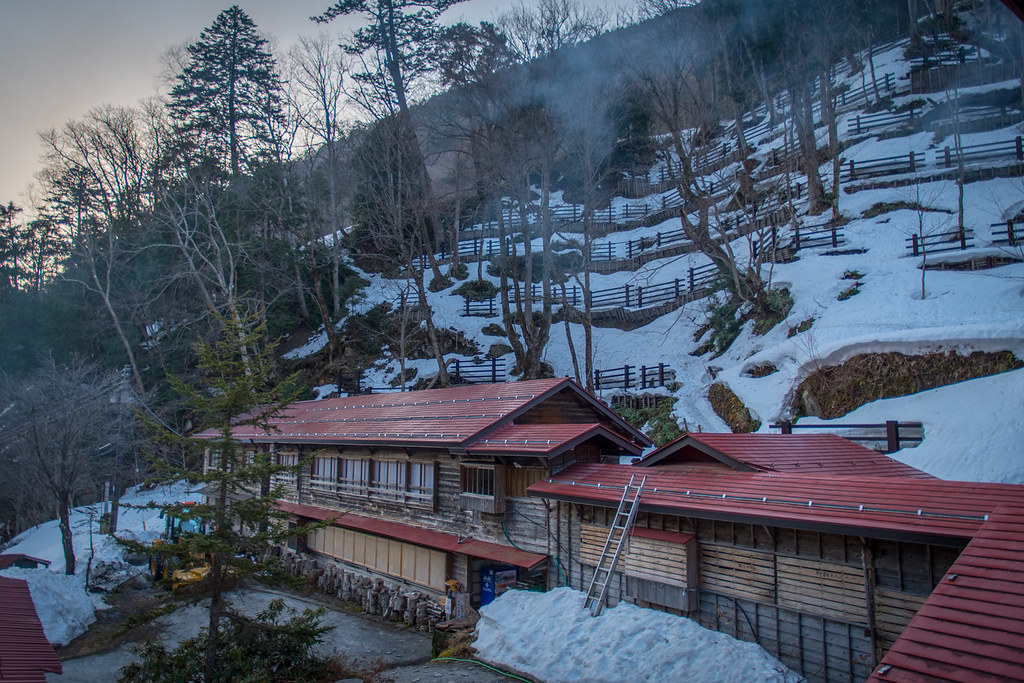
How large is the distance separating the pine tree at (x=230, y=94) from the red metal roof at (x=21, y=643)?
3187cm

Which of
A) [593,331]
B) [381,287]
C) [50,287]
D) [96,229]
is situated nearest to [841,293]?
[593,331]

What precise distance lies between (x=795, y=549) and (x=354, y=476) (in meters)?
14.6

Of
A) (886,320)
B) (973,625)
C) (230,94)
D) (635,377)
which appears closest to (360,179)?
(230,94)

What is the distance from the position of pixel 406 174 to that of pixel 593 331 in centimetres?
1460

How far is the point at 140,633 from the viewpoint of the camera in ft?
57.6

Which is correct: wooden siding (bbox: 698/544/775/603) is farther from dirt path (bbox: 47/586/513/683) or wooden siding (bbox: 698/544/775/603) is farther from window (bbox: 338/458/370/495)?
window (bbox: 338/458/370/495)

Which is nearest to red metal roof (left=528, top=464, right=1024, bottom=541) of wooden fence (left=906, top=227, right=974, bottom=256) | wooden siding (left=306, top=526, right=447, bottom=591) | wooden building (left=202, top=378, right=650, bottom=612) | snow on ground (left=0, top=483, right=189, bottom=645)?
wooden building (left=202, top=378, right=650, bottom=612)

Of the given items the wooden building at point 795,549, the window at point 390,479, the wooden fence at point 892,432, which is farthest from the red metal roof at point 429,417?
the wooden fence at point 892,432

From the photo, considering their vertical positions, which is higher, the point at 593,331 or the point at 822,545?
the point at 593,331

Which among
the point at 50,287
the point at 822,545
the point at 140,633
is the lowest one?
the point at 140,633

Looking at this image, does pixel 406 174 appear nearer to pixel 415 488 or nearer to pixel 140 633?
pixel 415 488

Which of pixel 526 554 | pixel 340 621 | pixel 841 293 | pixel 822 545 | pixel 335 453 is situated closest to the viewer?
pixel 822 545

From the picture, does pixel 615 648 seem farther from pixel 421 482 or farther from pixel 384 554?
pixel 384 554

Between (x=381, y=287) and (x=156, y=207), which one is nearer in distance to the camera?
(x=156, y=207)
